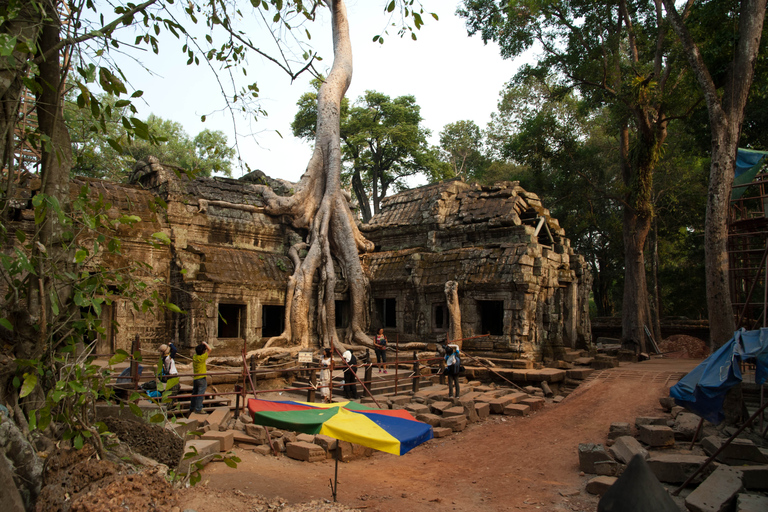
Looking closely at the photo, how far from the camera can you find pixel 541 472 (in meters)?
7.64

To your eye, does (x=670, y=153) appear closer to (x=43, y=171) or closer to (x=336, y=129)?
(x=336, y=129)

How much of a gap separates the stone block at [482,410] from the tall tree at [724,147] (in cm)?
441

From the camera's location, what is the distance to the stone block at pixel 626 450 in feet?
22.8

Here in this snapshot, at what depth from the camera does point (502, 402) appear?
436 inches

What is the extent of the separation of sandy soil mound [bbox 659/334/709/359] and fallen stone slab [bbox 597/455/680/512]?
20327 mm

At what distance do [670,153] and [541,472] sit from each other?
22159 millimetres

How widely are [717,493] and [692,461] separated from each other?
100 centimetres

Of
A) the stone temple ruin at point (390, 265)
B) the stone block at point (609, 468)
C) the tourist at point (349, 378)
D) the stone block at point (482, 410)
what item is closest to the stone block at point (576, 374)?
the stone temple ruin at point (390, 265)

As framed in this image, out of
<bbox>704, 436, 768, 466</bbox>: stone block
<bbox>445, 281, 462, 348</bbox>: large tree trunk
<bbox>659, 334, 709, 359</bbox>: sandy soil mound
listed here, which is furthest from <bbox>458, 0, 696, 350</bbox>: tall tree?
<bbox>704, 436, 768, 466</bbox>: stone block

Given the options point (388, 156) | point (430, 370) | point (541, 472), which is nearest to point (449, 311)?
point (430, 370)

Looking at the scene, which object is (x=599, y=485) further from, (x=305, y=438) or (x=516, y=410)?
(x=516, y=410)

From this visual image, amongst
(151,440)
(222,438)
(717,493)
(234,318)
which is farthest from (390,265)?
(151,440)

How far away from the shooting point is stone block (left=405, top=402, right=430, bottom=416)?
9973mm

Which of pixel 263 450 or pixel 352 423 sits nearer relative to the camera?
pixel 352 423
